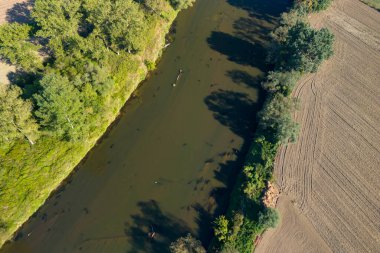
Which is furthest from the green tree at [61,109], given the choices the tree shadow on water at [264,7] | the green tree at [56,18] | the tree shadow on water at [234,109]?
the tree shadow on water at [264,7]

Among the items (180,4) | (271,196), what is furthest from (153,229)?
(180,4)

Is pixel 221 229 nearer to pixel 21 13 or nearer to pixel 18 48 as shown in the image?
pixel 18 48

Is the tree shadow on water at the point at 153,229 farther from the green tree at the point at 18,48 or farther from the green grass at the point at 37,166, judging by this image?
the green tree at the point at 18,48

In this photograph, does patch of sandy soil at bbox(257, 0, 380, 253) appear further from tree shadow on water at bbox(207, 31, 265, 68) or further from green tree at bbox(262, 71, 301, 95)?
tree shadow on water at bbox(207, 31, 265, 68)

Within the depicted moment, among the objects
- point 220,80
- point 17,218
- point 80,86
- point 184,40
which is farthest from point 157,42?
point 17,218

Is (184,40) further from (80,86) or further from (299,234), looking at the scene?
(299,234)
